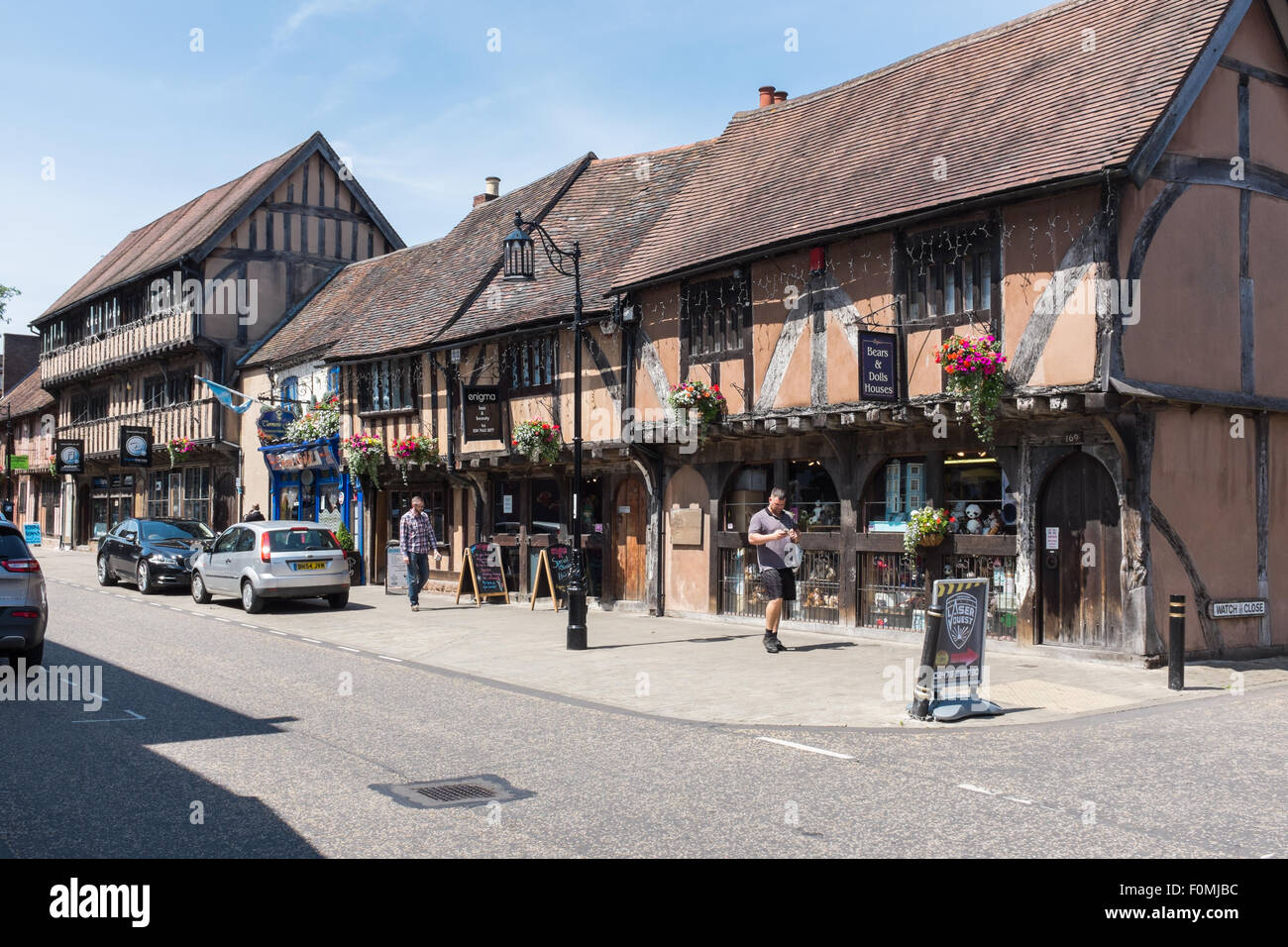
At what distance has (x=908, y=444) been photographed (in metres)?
15.3

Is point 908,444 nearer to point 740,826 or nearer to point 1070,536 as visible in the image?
point 1070,536

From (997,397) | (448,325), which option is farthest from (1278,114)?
(448,325)

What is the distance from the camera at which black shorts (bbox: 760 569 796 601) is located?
1394cm

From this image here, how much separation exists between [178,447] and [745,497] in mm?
23617

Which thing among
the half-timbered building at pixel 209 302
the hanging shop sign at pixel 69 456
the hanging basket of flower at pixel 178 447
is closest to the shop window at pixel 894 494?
the half-timbered building at pixel 209 302

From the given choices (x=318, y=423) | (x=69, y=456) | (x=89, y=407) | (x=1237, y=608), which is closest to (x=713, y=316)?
(x=1237, y=608)

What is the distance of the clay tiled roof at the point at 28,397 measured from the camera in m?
50.6

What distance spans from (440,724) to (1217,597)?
9584mm

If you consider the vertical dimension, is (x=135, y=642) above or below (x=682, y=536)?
below

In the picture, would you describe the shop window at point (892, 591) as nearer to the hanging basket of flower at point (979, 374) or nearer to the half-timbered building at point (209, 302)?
the hanging basket of flower at point (979, 374)

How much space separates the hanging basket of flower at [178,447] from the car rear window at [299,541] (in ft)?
57.0

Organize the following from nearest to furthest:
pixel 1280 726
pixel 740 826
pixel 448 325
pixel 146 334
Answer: pixel 740 826, pixel 1280 726, pixel 448 325, pixel 146 334

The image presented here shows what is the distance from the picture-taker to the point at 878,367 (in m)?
14.6

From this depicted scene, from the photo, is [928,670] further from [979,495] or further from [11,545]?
[11,545]
